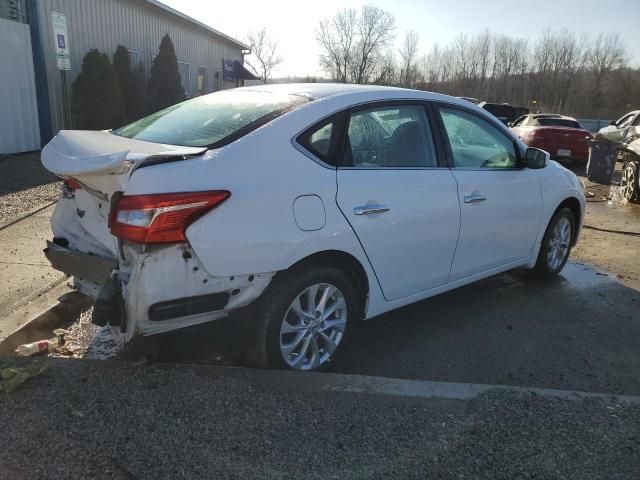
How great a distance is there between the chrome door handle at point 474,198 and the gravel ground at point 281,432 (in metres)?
1.53

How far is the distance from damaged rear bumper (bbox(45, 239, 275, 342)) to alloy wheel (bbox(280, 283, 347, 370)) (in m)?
0.36

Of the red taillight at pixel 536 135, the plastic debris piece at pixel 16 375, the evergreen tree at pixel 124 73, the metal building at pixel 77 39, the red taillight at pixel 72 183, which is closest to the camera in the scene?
the plastic debris piece at pixel 16 375

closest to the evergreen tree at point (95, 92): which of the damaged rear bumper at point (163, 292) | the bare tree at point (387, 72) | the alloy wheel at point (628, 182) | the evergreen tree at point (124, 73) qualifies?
the evergreen tree at point (124, 73)

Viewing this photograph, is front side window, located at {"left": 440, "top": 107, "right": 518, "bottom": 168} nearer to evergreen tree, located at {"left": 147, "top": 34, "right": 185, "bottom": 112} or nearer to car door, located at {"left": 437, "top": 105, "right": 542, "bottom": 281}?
car door, located at {"left": 437, "top": 105, "right": 542, "bottom": 281}

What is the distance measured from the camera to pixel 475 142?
4.27 m

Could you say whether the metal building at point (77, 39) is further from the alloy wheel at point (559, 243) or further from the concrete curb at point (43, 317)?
the alloy wheel at point (559, 243)

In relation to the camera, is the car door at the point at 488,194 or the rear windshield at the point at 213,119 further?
the car door at the point at 488,194

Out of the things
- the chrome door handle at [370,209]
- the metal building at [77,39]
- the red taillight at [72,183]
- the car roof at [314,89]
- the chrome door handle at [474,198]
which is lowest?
the chrome door handle at [474,198]

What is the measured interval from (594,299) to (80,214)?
4358mm

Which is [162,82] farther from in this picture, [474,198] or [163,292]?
[163,292]

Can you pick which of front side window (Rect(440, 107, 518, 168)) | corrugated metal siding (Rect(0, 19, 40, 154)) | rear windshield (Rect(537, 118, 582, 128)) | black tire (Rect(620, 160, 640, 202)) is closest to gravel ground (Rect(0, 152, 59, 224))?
corrugated metal siding (Rect(0, 19, 40, 154))

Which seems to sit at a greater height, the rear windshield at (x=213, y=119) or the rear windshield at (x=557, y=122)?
the rear windshield at (x=213, y=119)

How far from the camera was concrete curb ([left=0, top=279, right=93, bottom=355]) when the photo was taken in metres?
3.70

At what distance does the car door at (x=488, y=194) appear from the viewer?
398cm
